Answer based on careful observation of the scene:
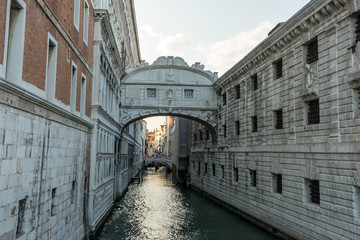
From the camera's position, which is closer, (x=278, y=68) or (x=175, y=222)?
(x=278, y=68)

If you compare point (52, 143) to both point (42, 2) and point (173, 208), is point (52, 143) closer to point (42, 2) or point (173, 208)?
point (42, 2)

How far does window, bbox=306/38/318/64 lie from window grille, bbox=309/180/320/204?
474 centimetres

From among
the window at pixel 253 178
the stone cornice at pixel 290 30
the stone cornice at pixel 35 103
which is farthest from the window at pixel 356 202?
the stone cornice at pixel 35 103

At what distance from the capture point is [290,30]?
13828 millimetres

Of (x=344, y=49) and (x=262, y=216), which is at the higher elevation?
(x=344, y=49)

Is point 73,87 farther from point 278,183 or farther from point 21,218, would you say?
point 278,183

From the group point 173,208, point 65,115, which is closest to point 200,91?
point 173,208

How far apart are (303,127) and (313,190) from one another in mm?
2468

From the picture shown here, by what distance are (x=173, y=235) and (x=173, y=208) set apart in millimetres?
7304

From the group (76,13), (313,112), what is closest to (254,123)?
(313,112)

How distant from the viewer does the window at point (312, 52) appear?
1271cm

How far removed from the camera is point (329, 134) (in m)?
11.4

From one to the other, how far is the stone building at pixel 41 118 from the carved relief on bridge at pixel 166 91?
12.3 m

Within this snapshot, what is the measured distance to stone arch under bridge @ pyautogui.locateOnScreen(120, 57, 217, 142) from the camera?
24719 mm
